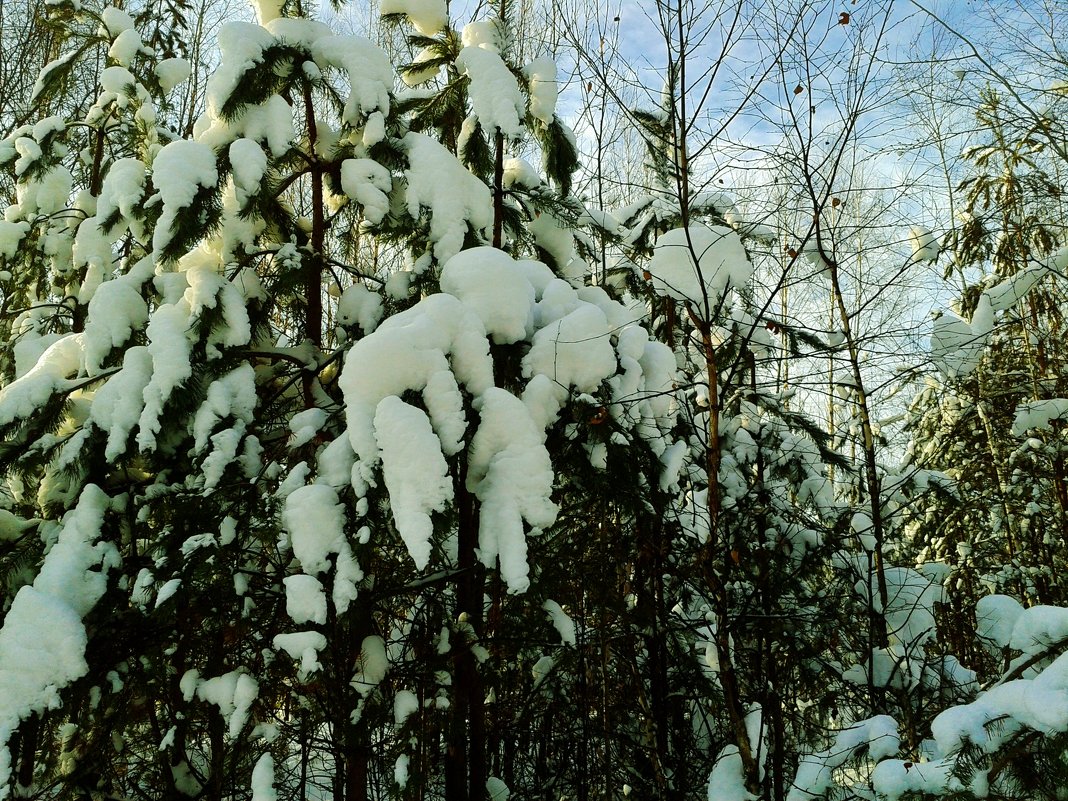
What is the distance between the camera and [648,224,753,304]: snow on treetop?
303 centimetres

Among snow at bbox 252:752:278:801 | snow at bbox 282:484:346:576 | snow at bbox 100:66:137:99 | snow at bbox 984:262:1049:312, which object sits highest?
snow at bbox 100:66:137:99

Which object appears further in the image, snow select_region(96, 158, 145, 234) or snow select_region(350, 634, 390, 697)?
snow select_region(96, 158, 145, 234)

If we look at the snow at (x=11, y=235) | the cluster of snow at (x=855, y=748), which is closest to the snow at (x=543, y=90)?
the cluster of snow at (x=855, y=748)

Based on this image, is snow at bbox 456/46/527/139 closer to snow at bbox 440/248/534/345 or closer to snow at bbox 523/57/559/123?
snow at bbox 523/57/559/123

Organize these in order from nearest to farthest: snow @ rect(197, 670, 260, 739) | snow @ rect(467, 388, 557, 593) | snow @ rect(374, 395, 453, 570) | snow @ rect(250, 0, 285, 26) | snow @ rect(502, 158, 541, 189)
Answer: snow @ rect(374, 395, 453, 570) → snow @ rect(467, 388, 557, 593) → snow @ rect(197, 670, 260, 739) → snow @ rect(250, 0, 285, 26) → snow @ rect(502, 158, 541, 189)

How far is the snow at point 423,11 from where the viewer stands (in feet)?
12.9

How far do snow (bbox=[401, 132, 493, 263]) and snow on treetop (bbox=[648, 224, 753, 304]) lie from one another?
102 centimetres

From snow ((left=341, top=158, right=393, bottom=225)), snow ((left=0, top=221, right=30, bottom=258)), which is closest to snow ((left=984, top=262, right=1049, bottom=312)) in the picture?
snow ((left=341, top=158, right=393, bottom=225))

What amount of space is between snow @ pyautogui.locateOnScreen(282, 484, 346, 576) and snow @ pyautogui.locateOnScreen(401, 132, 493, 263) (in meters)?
1.46

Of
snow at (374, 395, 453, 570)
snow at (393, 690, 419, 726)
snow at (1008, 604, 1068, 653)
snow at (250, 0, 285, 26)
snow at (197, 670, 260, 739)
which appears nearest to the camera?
snow at (1008, 604, 1068, 653)

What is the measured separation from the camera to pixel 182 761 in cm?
344

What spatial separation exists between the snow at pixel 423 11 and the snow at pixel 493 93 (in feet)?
1.52

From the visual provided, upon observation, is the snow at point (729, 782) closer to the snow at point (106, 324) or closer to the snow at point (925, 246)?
the snow at point (106, 324)

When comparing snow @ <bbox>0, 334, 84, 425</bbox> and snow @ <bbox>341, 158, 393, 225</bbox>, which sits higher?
snow @ <bbox>341, 158, 393, 225</bbox>
